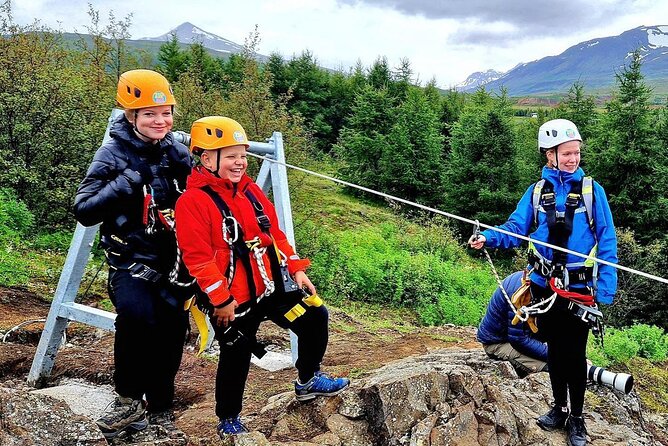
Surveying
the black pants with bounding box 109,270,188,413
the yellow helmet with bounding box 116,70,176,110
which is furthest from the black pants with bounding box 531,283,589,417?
the yellow helmet with bounding box 116,70,176,110

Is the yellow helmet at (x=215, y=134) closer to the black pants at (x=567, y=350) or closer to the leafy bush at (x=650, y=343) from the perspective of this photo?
the black pants at (x=567, y=350)

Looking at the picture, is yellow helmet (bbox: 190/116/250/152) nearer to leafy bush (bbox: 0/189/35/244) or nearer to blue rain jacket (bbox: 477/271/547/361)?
blue rain jacket (bbox: 477/271/547/361)

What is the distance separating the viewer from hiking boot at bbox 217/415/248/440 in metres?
3.48

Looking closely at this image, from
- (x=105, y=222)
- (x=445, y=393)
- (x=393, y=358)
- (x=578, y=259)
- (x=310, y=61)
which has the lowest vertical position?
(x=393, y=358)

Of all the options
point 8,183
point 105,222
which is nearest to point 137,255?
point 105,222

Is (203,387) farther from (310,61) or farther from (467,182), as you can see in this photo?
(310,61)

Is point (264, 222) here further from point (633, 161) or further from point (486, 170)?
point (486, 170)

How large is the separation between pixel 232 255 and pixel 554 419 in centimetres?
258

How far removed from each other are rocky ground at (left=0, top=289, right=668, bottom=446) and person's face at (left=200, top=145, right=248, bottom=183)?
1.58 metres

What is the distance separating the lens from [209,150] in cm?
341

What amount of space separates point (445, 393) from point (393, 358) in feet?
6.89

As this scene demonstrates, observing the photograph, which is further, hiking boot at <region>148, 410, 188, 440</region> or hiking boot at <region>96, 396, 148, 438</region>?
hiking boot at <region>148, 410, 188, 440</region>

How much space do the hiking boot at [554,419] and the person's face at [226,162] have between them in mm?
2728

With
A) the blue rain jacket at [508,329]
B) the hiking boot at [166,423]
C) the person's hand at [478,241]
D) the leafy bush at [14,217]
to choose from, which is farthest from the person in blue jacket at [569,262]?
the leafy bush at [14,217]
